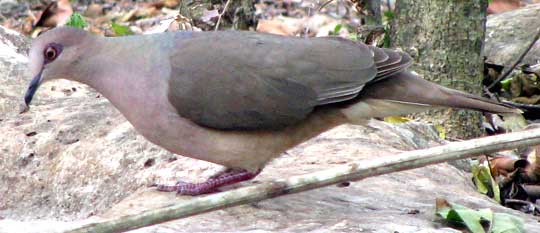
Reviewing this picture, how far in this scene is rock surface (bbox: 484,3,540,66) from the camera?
785 cm

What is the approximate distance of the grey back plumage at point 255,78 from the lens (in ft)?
14.8

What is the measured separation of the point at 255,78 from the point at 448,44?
7.48 ft

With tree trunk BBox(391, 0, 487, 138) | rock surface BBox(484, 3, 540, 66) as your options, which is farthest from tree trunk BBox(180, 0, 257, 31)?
rock surface BBox(484, 3, 540, 66)

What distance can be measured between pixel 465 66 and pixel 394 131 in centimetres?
108

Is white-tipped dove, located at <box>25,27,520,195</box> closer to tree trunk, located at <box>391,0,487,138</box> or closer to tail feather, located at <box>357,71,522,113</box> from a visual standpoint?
tail feather, located at <box>357,71,522,113</box>

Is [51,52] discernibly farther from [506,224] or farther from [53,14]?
[53,14]

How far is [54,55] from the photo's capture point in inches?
176

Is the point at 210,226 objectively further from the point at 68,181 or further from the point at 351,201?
the point at 68,181

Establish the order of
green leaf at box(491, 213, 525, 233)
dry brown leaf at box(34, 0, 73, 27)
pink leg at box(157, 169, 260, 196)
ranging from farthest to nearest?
1. dry brown leaf at box(34, 0, 73, 27)
2. pink leg at box(157, 169, 260, 196)
3. green leaf at box(491, 213, 525, 233)

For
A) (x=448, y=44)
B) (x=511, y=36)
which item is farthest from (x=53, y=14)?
(x=448, y=44)

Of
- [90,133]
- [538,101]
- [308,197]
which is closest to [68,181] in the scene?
[90,133]

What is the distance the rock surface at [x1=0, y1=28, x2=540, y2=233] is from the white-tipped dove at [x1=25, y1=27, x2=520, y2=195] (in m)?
0.28

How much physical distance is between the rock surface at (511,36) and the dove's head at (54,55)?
4.14m

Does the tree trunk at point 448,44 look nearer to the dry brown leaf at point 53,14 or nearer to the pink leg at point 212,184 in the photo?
the pink leg at point 212,184
